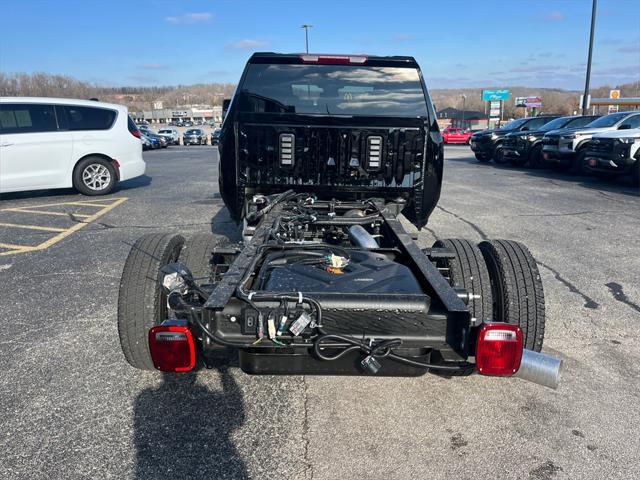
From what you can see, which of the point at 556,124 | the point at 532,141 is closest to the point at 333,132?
the point at 532,141

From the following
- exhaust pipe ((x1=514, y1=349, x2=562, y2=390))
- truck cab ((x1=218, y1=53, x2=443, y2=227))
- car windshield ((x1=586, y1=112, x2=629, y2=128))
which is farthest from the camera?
car windshield ((x1=586, y1=112, x2=629, y2=128))

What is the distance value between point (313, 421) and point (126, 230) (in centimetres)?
536

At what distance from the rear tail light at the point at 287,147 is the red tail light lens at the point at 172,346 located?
254 cm

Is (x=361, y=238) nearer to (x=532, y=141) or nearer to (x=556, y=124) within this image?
(x=532, y=141)

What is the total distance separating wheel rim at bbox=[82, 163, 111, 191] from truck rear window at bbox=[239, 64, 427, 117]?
660cm

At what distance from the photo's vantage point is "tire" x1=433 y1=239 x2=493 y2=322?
300 centimetres

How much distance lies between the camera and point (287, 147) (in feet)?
14.3

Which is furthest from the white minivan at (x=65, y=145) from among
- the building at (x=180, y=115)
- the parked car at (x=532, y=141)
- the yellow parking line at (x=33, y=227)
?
the building at (x=180, y=115)

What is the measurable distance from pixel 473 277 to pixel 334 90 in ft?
8.03

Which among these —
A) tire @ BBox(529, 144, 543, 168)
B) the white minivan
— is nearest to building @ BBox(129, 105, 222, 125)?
tire @ BBox(529, 144, 543, 168)

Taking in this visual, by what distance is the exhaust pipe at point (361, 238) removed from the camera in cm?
319

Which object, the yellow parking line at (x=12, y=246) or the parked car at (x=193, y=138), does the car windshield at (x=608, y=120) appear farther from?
the parked car at (x=193, y=138)

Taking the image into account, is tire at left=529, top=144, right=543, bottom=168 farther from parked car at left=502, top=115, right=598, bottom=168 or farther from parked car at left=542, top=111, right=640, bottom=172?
parked car at left=542, top=111, right=640, bottom=172

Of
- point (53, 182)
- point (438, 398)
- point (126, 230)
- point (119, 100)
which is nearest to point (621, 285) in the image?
point (438, 398)
